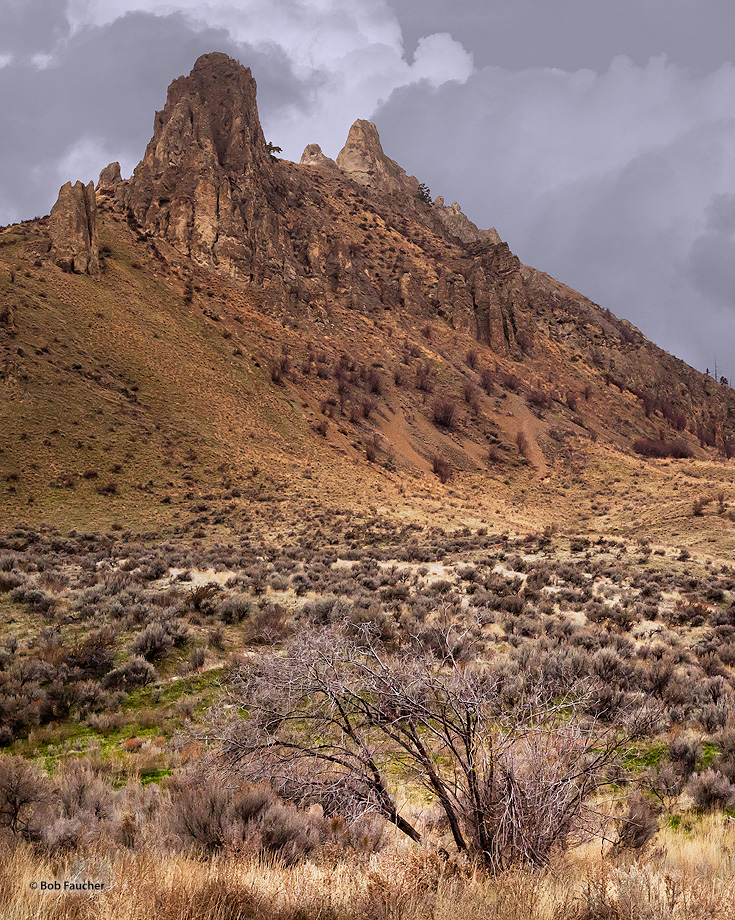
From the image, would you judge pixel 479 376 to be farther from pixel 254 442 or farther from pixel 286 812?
pixel 286 812

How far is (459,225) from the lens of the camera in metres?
83.1

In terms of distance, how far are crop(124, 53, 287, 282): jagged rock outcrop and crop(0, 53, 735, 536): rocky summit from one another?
186 millimetres

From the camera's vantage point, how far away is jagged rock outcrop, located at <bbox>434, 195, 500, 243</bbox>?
266ft

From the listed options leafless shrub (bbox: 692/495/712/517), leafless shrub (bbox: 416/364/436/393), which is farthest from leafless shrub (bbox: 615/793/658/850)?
leafless shrub (bbox: 416/364/436/393)

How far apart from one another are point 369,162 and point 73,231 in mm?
56248

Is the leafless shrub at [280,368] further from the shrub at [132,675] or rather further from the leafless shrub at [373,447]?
the shrub at [132,675]

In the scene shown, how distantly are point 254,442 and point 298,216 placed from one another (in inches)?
1197

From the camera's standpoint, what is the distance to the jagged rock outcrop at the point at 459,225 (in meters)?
81.0

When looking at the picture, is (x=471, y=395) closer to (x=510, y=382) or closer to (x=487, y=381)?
(x=487, y=381)

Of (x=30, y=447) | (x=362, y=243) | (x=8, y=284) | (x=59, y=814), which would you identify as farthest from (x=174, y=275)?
(x=59, y=814)

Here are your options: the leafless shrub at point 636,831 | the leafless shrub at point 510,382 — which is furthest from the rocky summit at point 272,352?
the leafless shrub at point 636,831

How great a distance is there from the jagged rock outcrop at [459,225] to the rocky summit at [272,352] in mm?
17263

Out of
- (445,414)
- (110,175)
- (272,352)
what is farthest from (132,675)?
(110,175)

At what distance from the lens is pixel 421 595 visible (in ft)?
41.0
